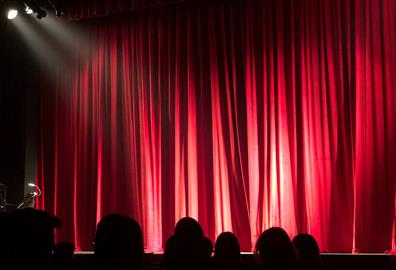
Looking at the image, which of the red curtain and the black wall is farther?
the black wall

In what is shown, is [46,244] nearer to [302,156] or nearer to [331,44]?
[302,156]

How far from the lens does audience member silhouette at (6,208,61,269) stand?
1.56m

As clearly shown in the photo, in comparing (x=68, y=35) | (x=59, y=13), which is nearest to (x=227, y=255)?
(x=59, y=13)

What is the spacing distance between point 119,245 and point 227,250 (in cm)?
132

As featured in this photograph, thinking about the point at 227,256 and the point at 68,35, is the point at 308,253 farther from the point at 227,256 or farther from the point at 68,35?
the point at 68,35

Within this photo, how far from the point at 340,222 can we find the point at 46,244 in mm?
4316

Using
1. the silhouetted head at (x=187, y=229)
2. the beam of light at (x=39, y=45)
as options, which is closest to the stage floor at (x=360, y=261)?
the silhouetted head at (x=187, y=229)

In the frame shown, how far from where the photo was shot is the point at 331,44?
5.63 metres

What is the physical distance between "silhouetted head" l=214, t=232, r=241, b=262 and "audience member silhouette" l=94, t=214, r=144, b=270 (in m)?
1.23

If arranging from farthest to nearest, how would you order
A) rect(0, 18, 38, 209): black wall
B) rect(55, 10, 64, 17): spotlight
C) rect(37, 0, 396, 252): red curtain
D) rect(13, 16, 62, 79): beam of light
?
rect(13, 16, 62, 79): beam of light, rect(0, 18, 38, 209): black wall, rect(55, 10, 64, 17): spotlight, rect(37, 0, 396, 252): red curtain

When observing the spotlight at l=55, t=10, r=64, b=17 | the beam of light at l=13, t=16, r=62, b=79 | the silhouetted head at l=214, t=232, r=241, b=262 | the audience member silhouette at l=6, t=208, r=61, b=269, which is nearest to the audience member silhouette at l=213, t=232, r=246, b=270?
the silhouetted head at l=214, t=232, r=241, b=262

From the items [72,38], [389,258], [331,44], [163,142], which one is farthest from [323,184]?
[72,38]

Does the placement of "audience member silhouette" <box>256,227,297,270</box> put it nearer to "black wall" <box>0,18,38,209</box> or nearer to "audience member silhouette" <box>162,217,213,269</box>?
"audience member silhouette" <box>162,217,213,269</box>

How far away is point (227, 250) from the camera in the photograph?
9.16ft
